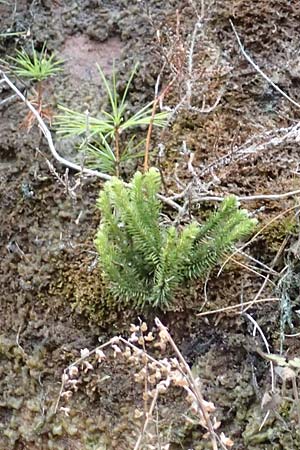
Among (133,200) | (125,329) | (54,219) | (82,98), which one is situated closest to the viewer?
(133,200)

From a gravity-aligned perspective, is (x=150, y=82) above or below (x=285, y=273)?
above

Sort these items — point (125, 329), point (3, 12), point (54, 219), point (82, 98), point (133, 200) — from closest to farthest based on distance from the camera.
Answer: point (133, 200), point (125, 329), point (54, 219), point (82, 98), point (3, 12)

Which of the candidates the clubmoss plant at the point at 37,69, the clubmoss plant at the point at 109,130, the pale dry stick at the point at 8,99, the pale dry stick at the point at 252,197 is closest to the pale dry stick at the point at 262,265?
the pale dry stick at the point at 252,197

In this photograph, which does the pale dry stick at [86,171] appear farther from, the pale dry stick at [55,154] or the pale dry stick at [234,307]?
the pale dry stick at [234,307]

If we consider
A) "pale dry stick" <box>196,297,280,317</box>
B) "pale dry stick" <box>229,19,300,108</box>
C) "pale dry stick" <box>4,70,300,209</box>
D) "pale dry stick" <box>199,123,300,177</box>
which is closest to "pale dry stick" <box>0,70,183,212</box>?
"pale dry stick" <box>4,70,300,209</box>

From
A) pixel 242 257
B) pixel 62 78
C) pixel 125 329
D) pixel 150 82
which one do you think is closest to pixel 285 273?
pixel 242 257

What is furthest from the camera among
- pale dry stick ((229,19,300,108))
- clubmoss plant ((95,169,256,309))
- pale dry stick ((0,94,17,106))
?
pale dry stick ((0,94,17,106))

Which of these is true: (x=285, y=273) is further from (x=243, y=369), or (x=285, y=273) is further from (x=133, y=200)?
(x=133, y=200)

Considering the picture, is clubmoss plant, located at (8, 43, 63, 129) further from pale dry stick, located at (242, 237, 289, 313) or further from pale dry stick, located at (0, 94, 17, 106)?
pale dry stick, located at (242, 237, 289, 313)
